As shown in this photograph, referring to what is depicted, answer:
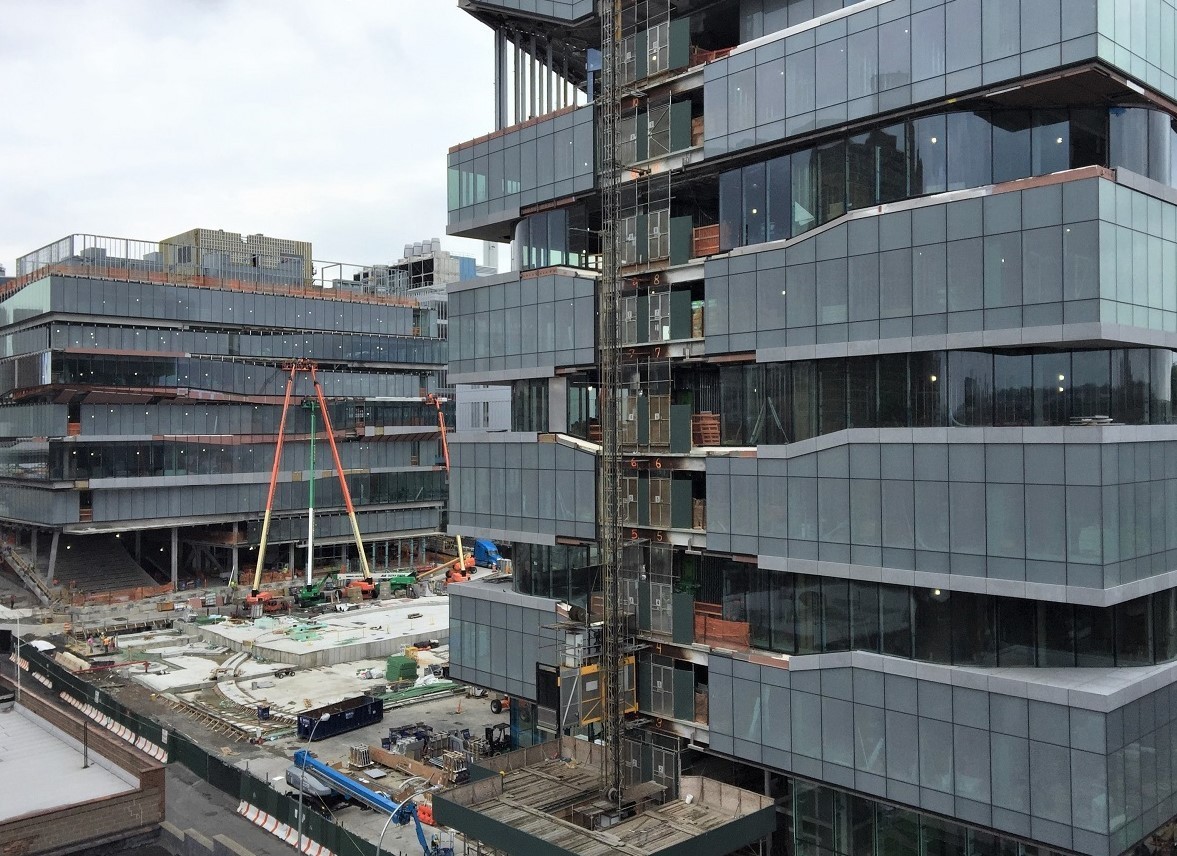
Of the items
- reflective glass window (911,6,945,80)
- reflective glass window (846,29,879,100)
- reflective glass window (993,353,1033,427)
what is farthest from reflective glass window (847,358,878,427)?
reflective glass window (911,6,945,80)

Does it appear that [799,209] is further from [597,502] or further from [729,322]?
[597,502]

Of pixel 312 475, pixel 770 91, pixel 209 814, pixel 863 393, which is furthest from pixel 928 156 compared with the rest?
pixel 312 475

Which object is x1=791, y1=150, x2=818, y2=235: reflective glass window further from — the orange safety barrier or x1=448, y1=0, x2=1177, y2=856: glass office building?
the orange safety barrier

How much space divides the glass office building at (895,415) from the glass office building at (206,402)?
73.7 meters

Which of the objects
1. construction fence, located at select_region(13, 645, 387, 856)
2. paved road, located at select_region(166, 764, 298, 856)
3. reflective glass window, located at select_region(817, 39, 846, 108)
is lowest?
paved road, located at select_region(166, 764, 298, 856)

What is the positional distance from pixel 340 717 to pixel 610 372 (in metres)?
31.5

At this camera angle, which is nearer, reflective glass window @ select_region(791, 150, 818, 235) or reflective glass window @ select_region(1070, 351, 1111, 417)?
reflective glass window @ select_region(1070, 351, 1111, 417)

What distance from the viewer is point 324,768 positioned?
181ft

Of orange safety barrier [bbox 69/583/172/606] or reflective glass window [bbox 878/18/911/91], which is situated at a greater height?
reflective glass window [bbox 878/18/911/91]

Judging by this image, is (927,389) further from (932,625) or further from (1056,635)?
(1056,635)

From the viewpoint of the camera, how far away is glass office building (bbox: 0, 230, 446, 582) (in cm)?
10769

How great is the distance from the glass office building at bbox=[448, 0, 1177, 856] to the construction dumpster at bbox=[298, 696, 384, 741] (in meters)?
20.4

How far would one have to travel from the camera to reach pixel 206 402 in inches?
4562

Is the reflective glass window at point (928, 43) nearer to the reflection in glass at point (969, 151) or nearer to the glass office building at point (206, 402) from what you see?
the reflection in glass at point (969, 151)
